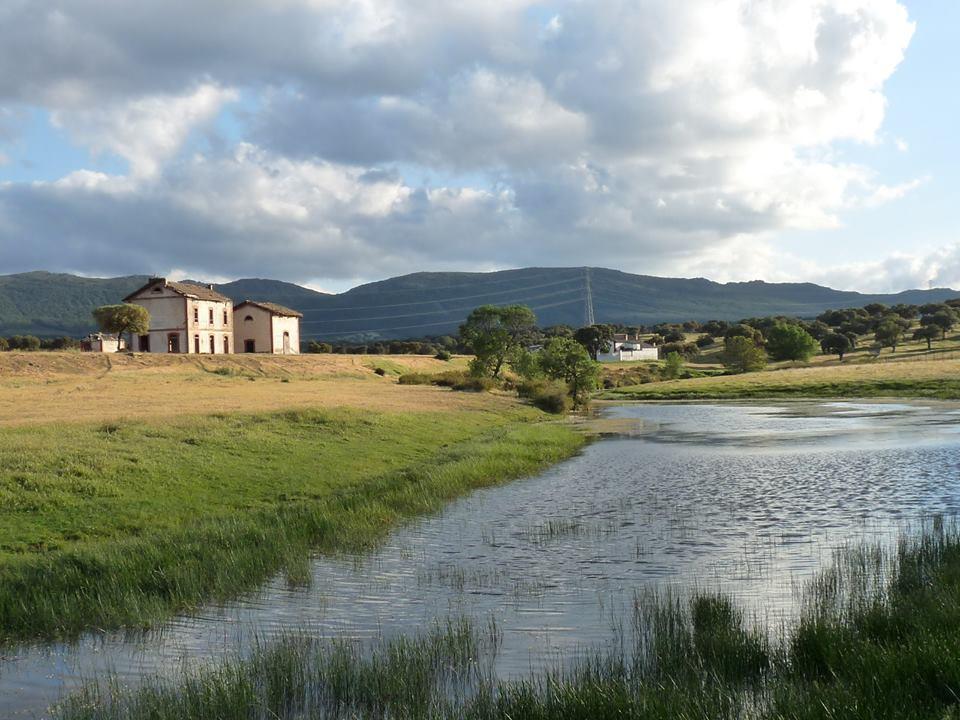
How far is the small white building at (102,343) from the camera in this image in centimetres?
10356

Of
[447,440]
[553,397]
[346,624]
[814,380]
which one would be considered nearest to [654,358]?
[814,380]

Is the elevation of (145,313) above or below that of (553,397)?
above

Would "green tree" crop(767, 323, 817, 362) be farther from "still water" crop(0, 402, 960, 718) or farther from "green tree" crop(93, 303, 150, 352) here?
"still water" crop(0, 402, 960, 718)

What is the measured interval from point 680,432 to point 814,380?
60.2 metres

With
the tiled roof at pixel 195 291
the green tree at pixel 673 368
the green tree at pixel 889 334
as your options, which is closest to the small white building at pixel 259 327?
the tiled roof at pixel 195 291

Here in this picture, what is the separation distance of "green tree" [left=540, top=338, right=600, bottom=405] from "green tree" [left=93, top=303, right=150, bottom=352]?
49.9m

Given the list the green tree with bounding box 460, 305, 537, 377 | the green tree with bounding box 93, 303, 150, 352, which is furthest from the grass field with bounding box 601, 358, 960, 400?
the green tree with bounding box 93, 303, 150, 352

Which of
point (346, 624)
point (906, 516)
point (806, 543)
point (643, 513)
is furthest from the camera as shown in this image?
point (643, 513)

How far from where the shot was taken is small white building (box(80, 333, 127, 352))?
104 m

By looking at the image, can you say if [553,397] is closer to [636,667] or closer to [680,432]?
[680,432]

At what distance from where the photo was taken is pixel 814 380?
112000 millimetres

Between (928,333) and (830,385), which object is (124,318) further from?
(928,333)

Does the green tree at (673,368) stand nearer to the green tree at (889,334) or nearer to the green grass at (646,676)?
the green tree at (889,334)

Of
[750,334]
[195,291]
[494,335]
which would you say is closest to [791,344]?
[750,334]
